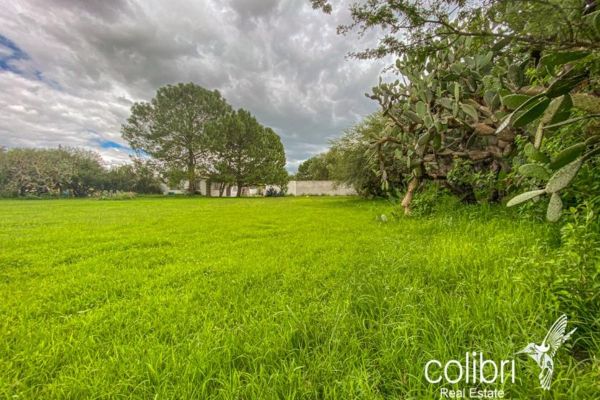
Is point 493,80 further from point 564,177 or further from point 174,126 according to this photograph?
point 174,126

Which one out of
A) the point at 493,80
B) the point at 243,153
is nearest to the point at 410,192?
the point at 493,80

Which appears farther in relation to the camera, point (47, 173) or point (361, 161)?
point (47, 173)

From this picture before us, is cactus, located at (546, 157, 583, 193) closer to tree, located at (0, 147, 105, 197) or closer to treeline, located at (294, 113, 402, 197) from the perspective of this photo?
treeline, located at (294, 113, 402, 197)

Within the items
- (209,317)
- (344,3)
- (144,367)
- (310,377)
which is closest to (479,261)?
(310,377)

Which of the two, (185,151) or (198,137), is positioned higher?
(198,137)

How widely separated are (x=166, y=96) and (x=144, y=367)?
25177 millimetres

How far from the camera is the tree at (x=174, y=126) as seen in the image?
21.4m

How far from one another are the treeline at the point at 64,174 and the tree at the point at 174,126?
7.01 ft

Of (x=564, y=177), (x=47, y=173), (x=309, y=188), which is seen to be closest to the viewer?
(x=564, y=177)

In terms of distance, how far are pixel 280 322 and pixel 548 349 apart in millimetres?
1171

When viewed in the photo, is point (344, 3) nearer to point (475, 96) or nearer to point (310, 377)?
point (475, 96)

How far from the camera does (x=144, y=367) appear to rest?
43.3 inches

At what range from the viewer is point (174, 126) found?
2136 centimetres

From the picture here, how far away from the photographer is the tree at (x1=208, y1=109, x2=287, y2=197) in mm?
21500
